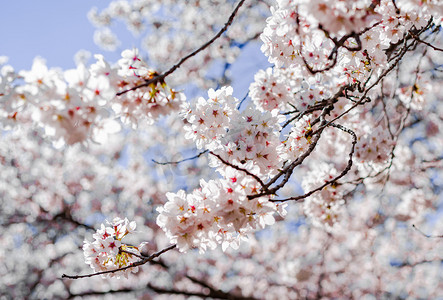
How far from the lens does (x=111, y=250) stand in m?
2.35

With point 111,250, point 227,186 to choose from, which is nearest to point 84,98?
point 227,186

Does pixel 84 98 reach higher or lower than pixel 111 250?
higher

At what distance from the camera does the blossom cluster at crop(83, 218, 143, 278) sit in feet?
7.68

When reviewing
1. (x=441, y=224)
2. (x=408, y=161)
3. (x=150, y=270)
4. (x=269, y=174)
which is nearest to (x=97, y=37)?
(x=150, y=270)

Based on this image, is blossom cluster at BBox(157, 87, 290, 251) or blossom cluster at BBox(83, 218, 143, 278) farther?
blossom cluster at BBox(83, 218, 143, 278)

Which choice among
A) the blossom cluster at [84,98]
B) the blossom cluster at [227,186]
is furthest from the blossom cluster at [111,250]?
the blossom cluster at [84,98]

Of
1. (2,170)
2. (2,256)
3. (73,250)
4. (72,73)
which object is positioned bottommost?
(72,73)

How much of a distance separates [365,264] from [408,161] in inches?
202

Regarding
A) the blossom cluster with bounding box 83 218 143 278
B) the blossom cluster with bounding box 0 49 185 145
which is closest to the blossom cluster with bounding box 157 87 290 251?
the blossom cluster with bounding box 0 49 185 145

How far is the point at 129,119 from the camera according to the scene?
5.98ft

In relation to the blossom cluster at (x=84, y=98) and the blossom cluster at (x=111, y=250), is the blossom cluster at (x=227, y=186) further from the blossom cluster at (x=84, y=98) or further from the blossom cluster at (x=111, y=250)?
the blossom cluster at (x=111, y=250)

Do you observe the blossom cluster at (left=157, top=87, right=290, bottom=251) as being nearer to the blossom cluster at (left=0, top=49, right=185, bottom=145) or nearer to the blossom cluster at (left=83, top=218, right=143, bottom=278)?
the blossom cluster at (left=0, top=49, right=185, bottom=145)

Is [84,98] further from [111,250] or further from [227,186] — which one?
[111,250]

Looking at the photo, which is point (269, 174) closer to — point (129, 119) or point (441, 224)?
point (129, 119)
